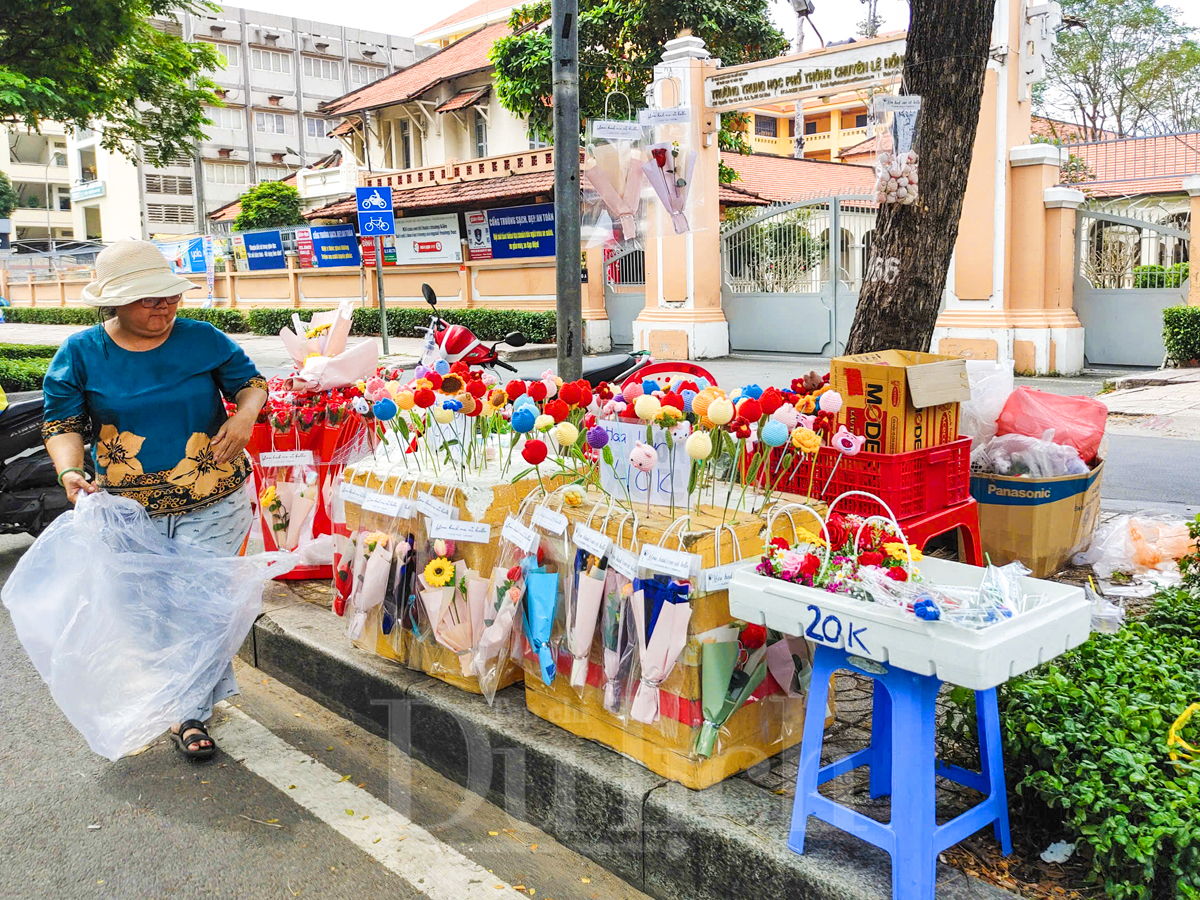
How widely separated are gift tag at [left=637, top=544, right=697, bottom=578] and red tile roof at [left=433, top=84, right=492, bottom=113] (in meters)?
26.6

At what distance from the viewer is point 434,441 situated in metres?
3.80

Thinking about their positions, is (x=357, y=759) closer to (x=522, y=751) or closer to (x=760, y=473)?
(x=522, y=751)

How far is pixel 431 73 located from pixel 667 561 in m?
29.0

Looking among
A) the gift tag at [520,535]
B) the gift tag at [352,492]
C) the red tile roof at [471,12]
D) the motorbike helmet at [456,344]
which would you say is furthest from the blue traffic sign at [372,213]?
the red tile roof at [471,12]

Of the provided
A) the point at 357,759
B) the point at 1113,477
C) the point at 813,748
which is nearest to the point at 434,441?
the point at 357,759

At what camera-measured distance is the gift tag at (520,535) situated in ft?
9.82

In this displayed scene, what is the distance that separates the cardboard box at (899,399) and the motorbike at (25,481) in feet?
14.8

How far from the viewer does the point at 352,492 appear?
375 cm

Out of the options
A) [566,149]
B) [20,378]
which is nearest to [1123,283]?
[566,149]

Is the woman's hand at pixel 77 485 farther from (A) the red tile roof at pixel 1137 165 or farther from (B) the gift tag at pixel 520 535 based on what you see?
(A) the red tile roof at pixel 1137 165

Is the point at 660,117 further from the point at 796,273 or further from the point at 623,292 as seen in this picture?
the point at 623,292

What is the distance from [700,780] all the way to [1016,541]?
7.81ft

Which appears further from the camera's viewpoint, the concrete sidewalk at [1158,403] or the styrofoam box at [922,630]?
the concrete sidewalk at [1158,403]

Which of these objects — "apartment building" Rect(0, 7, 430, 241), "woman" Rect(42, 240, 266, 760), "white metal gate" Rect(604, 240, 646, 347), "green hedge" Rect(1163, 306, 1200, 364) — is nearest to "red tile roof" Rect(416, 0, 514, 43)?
"apartment building" Rect(0, 7, 430, 241)
